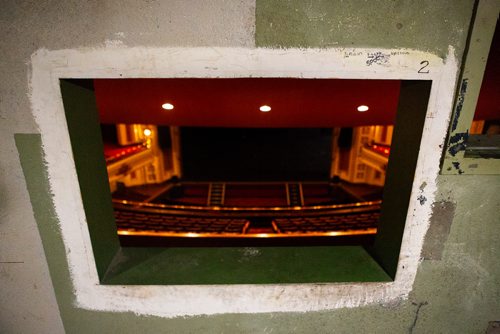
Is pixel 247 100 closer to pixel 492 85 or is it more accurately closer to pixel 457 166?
pixel 492 85

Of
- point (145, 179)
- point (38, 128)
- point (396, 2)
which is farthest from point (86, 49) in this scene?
point (145, 179)

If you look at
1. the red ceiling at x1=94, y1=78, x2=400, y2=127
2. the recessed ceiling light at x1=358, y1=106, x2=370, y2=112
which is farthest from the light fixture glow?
the red ceiling at x1=94, y1=78, x2=400, y2=127

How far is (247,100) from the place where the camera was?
4605 millimetres

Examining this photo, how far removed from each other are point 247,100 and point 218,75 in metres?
3.49

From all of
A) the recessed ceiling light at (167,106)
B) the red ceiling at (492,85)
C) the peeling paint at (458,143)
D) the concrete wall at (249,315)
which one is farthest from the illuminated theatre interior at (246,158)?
the peeling paint at (458,143)

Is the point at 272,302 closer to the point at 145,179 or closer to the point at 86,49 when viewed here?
the point at 86,49

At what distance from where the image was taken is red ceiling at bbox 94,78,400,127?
3779 mm

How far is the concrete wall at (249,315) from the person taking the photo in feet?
3.76

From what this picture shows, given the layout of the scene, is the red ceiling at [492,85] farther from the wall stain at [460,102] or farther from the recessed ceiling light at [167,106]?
the recessed ceiling light at [167,106]

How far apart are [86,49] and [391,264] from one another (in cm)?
216

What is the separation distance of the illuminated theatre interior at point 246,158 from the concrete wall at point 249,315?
2473 mm

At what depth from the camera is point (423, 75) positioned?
1.21 meters

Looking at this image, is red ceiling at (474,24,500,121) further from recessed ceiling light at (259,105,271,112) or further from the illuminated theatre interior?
recessed ceiling light at (259,105,271,112)

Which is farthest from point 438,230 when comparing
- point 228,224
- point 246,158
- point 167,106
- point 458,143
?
point 246,158
